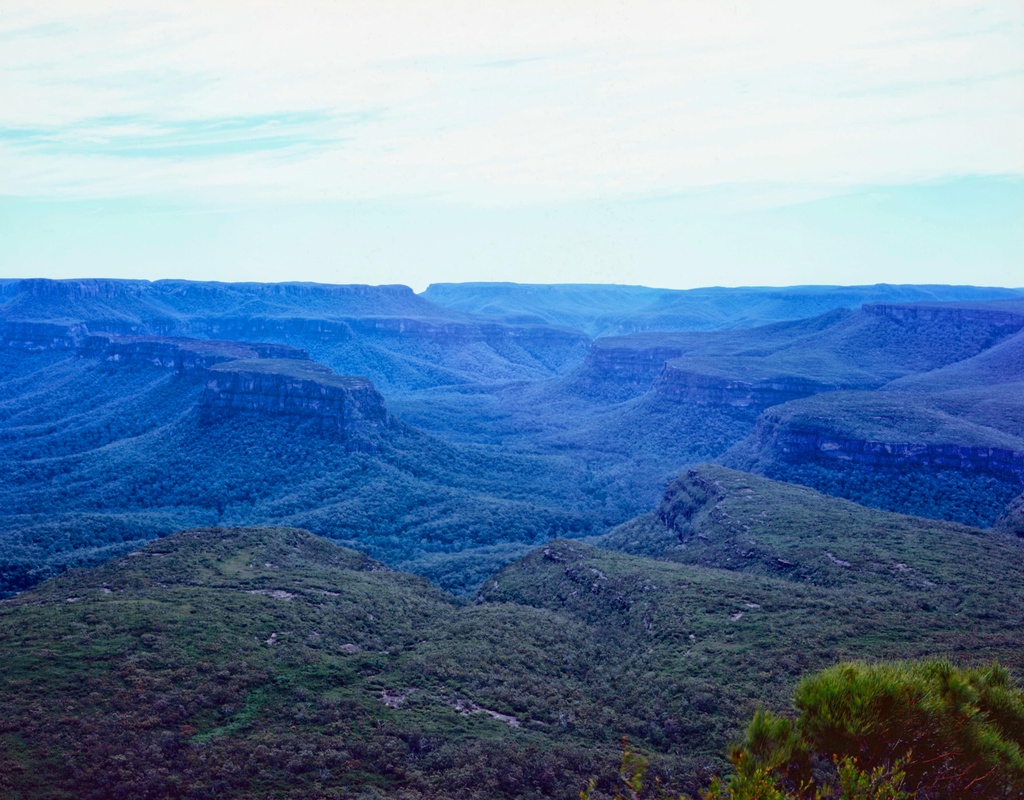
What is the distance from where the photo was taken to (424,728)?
2777 centimetres

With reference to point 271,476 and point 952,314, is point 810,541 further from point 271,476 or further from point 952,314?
point 952,314

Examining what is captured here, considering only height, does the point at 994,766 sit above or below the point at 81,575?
above

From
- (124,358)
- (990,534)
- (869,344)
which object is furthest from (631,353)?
(990,534)

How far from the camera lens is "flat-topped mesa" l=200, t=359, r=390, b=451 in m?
99.8

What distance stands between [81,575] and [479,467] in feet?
204

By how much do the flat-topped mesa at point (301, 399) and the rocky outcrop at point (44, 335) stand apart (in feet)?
251

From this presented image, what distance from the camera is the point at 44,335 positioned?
165625mm

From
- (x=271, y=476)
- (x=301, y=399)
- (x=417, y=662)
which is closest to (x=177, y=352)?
(x=301, y=399)

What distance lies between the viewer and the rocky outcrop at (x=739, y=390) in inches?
4631

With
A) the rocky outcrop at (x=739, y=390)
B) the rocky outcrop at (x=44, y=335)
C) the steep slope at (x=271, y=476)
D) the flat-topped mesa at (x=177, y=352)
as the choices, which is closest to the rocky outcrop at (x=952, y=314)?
the rocky outcrop at (x=739, y=390)

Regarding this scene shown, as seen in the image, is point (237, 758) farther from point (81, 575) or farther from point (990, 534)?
point (990, 534)

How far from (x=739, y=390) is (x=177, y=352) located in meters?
83.5

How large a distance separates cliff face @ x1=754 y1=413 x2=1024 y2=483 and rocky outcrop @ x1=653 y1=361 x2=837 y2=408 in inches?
1106

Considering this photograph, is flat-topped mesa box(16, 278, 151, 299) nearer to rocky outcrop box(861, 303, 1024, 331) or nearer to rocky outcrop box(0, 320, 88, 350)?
rocky outcrop box(0, 320, 88, 350)
